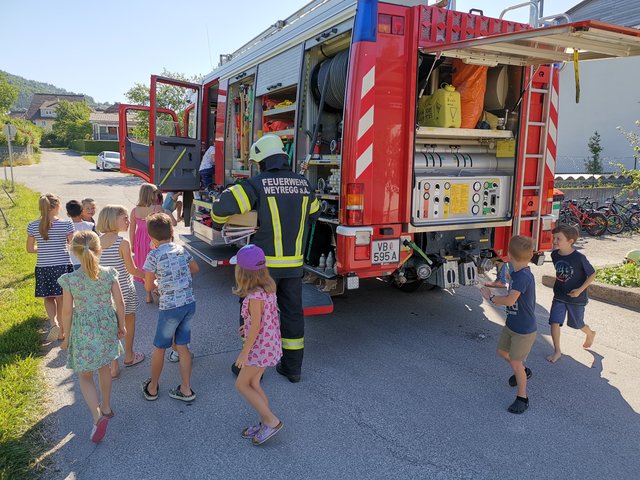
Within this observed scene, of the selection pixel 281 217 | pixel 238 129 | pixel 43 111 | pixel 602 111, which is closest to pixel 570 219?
pixel 238 129

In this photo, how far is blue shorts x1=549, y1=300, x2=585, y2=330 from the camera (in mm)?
4355

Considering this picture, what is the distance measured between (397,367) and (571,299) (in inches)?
64.6

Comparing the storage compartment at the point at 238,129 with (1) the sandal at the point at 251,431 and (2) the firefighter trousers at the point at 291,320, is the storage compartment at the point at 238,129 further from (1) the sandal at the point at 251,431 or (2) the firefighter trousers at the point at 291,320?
(1) the sandal at the point at 251,431

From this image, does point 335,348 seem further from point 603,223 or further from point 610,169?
point 610,169

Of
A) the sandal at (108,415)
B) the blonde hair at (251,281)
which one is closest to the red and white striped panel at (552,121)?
the blonde hair at (251,281)

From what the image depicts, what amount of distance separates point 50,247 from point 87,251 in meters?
1.86

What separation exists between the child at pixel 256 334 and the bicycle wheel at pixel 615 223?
1101 cm

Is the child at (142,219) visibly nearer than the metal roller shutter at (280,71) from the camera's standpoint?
No

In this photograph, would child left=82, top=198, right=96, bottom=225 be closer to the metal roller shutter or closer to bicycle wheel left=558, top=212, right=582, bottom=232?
the metal roller shutter

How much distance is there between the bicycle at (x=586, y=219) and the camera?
1125 cm

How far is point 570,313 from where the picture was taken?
14.4 feet

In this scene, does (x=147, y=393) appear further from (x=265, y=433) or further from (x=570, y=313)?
(x=570, y=313)

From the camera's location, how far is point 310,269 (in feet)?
15.1

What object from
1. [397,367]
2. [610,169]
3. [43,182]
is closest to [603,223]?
[397,367]
